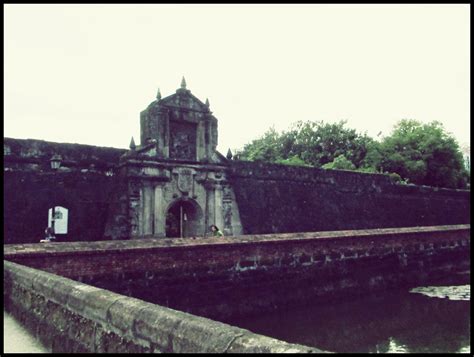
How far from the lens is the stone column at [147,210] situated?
14.1 meters

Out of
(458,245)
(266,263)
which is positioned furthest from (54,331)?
(458,245)

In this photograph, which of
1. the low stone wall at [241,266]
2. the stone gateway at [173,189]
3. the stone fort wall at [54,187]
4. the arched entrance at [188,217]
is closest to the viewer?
the low stone wall at [241,266]

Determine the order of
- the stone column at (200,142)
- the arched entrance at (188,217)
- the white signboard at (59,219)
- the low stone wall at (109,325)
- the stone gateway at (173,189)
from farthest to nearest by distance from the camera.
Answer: the stone column at (200,142) < the arched entrance at (188,217) < the stone gateway at (173,189) < the white signboard at (59,219) < the low stone wall at (109,325)

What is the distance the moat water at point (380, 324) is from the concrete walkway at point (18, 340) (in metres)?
4.53

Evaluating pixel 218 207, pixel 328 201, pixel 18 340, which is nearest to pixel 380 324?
pixel 18 340

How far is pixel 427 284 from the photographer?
12438mm

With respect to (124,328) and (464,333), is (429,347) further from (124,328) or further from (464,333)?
(124,328)

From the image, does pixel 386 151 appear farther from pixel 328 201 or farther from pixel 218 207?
pixel 218 207

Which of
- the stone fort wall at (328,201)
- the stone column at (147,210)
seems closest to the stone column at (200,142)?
the stone fort wall at (328,201)

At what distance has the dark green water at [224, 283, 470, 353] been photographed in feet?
25.0

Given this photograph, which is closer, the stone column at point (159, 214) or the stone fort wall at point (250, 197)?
the stone fort wall at point (250, 197)

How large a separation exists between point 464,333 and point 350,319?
81.3 inches

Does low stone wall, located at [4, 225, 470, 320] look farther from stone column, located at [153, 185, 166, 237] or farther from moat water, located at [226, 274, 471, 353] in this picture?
stone column, located at [153, 185, 166, 237]

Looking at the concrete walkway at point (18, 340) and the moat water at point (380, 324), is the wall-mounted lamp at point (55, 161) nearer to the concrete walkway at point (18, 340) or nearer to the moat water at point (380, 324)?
the moat water at point (380, 324)
